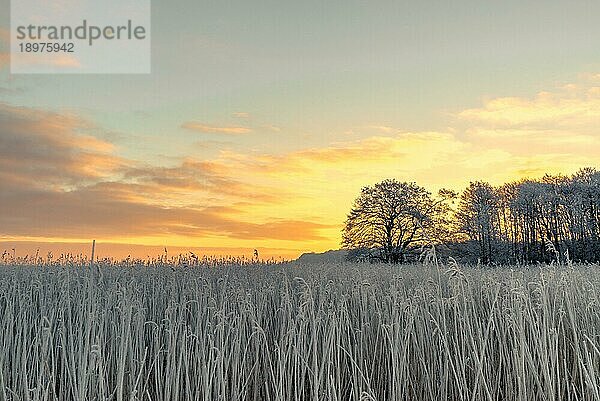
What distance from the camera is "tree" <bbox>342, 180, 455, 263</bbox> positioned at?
19.6 m

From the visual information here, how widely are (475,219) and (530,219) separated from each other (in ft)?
6.06

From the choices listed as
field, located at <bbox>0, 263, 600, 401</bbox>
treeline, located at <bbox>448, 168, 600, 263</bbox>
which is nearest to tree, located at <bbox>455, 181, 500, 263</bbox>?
treeline, located at <bbox>448, 168, 600, 263</bbox>

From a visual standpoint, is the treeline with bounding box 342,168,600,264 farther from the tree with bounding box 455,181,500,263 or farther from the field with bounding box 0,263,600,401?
the field with bounding box 0,263,600,401

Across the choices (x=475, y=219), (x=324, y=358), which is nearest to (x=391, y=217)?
(x=475, y=219)

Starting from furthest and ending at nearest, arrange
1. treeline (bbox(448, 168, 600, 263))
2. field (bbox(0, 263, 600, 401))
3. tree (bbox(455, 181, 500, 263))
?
tree (bbox(455, 181, 500, 263)) → treeline (bbox(448, 168, 600, 263)) → field (bbox(0, 263, 600, 401))

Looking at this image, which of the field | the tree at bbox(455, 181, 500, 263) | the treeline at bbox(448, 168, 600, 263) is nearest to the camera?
the field

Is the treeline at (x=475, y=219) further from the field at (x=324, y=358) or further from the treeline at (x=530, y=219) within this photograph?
the field at (x=324, y=358)

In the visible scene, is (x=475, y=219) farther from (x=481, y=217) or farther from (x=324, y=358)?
(x=324, y=358)

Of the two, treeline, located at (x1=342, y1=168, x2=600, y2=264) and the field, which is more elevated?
treeline, located at (x1=342, y1=168, x2=600, y2=264)

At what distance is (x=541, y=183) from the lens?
61.8ft

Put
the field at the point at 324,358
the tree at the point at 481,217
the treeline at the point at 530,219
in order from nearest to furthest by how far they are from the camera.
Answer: the field at the point at 324,358, the treeline at the point at 530,219, the tree at the point at 481,217

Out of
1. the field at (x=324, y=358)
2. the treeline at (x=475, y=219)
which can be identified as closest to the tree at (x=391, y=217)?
the treeline at (x=475, y=219)

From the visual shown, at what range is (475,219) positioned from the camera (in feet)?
64.2

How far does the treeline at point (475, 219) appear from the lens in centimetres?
1847
